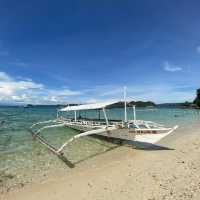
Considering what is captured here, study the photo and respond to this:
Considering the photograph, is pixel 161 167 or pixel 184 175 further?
pixel 161 167

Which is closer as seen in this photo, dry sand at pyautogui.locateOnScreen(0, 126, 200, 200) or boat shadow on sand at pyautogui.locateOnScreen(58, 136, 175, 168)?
dry sand at pyautogui.locateOnScreen(0, 126, 200, 200)

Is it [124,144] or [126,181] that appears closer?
[126,181]

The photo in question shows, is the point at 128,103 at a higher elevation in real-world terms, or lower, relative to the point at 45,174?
higher

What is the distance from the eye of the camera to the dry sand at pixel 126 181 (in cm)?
630

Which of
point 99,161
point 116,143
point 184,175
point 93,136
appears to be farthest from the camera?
point 93,136

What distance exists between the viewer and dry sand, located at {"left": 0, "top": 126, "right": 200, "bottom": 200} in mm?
6296

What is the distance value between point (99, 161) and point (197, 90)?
337ft

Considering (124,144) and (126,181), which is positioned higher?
(124,144)

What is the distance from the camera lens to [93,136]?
1828cm

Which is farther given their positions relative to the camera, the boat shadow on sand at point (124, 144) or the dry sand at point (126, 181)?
the boat shadow on sand at point (124, 144)

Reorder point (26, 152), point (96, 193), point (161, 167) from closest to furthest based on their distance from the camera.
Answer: point (96, 193)
point (161, 167)
point (26, 152)

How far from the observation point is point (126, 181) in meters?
7.41

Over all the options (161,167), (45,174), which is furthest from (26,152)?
(161,167)

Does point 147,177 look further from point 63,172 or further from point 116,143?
point 116,143
